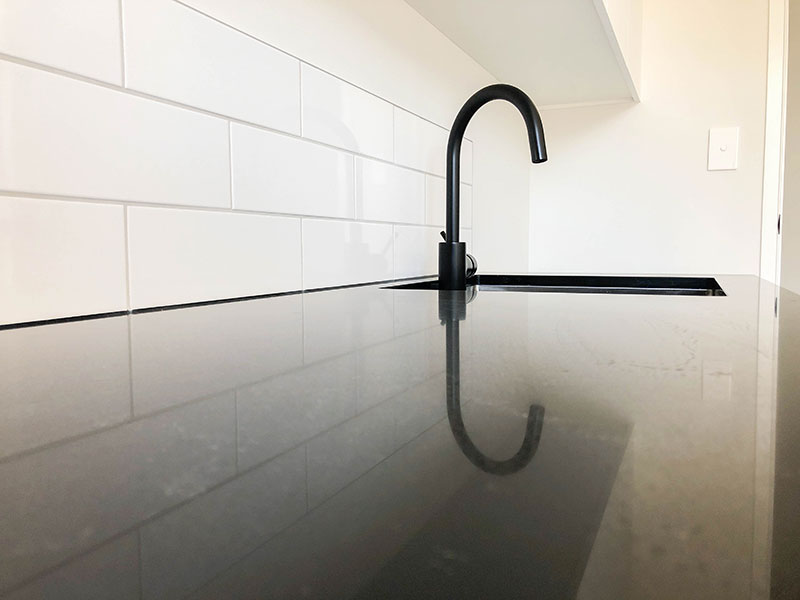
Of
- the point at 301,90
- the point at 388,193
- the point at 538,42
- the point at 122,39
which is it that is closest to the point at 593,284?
the point at 388,193

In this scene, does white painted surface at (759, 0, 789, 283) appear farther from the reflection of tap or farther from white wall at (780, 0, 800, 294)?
the reflection of tap

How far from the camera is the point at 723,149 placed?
1890 millimetres

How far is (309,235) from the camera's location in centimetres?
97

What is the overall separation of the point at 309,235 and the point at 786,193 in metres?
3.09

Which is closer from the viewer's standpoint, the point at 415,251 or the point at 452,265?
the point at 452,265

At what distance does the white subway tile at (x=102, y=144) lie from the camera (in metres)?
0.56

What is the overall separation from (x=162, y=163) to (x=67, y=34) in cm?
15

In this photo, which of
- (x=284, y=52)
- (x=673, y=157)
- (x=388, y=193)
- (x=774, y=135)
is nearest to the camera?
(x=284, y=52)

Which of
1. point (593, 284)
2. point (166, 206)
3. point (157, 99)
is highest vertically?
point (157, 99)

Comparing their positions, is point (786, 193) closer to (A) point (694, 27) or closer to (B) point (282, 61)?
(A) point (694, 27)

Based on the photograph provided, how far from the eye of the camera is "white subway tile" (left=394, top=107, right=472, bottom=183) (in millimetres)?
1259

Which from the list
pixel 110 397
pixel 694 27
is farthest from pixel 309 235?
pixel 694 27

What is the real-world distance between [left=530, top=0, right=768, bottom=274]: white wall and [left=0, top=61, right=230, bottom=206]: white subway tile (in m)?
1.54

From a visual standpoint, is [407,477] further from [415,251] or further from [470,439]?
[415,251]
